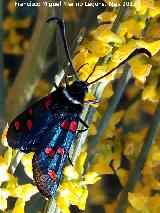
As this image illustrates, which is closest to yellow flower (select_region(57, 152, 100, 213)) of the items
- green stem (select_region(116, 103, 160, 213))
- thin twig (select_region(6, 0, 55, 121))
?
green stem (select_region(116, 103, 160, 213))

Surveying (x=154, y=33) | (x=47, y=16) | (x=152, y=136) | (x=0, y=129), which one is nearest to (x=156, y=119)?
(x=152, y=136)

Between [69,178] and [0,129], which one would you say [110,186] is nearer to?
[0,129]

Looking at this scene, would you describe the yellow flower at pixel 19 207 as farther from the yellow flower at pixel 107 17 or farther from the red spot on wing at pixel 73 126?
the yellow flower at pixel 107 17

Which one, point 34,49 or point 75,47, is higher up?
point 75,47

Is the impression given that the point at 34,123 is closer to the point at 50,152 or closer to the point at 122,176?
the point at 50,152

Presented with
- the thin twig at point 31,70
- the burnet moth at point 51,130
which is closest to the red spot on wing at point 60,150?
the burnet moth at point 51,130

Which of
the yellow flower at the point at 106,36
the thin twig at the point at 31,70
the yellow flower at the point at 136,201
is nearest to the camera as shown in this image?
the yellow flower at the point at 106,36

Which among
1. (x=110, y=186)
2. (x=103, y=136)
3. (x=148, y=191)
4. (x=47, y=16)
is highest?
(x=47, y=16)

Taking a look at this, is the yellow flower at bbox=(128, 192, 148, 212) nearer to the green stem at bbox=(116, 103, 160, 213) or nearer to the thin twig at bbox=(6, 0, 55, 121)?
the green stem at bbox=(116, 103, 160, 213)
